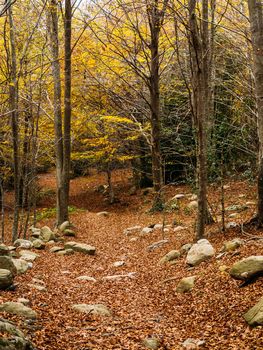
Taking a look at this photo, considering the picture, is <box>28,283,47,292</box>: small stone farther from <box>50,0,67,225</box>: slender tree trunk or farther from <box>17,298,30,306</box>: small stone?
<box>50,0,67,225</box>: slender tree trunk

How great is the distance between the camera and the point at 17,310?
4926 millimetres

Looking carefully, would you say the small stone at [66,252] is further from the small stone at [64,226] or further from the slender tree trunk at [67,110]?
the slender tree trunk at [67,110]

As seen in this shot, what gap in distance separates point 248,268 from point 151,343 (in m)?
2.10

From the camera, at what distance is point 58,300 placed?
6230 millimetres

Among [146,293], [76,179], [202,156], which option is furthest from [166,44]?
[76,179]

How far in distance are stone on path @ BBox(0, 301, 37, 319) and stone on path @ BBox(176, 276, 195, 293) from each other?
8.92 feet

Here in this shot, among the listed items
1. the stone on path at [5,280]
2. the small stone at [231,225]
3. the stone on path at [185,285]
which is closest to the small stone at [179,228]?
the small stone at [231,225]

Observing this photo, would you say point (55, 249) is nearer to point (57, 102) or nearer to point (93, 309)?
point (93, 309)

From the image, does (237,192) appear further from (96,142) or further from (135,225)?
(96,142)

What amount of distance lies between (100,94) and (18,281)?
12.9 meters

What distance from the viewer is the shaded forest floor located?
4.64 m

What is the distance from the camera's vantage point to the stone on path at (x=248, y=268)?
575 centimetres

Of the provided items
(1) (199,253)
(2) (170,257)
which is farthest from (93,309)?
(2) (170,257)

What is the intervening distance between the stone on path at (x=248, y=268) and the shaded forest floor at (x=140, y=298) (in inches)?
5.3
